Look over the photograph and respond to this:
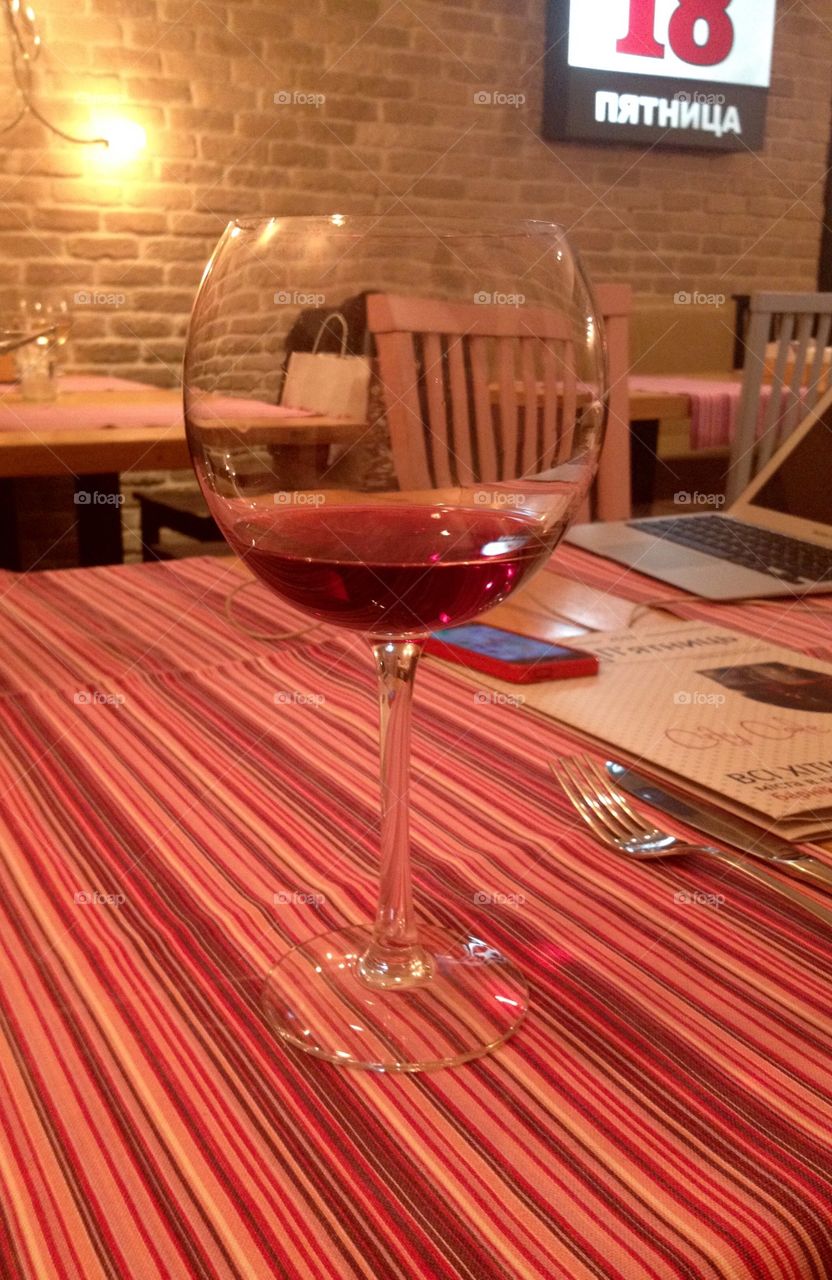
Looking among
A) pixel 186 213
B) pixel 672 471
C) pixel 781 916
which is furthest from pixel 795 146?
pixel 781 916

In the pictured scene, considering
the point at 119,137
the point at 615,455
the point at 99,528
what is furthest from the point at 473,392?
the point at 119,137

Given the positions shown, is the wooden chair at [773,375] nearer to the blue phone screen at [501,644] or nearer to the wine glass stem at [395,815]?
the blue phone screen at [501,644]

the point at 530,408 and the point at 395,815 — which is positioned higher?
the point at 530,408

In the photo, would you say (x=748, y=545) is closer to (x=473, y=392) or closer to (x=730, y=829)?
(x=730, y=829)

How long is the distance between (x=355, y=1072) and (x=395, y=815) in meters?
0.08

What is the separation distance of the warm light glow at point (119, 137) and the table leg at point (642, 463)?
6.48 ft

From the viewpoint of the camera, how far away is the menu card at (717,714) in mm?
548

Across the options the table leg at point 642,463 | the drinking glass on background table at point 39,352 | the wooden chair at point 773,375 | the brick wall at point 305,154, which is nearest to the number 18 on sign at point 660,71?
the brick wall at point 305,154

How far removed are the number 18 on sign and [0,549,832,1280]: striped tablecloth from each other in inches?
A: 181

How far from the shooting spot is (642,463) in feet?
11.1

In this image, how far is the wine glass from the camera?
1.22ft

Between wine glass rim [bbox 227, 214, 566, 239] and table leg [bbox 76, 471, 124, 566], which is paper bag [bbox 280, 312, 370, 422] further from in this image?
table leg [bbox 76, 471, 124, 566]

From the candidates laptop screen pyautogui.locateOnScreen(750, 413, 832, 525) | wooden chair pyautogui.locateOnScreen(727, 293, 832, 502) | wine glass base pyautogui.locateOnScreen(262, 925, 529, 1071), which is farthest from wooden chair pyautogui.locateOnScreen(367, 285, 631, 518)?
wooden chair pyautogui.locateOnScreen(727, 293, 832, 502)

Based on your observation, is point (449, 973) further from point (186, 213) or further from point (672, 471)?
point (186, 213)
